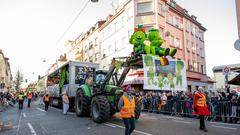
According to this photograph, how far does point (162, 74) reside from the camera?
10812 mm

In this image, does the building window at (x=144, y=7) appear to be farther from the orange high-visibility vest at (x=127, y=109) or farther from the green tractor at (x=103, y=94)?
the orange high-visibility vest at (x=127, y=109)

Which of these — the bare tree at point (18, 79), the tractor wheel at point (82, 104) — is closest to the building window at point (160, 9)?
the tractor wheel at point (82, 104)

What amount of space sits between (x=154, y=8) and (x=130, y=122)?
24.9 meters

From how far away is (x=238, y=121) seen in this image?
43.8 feet

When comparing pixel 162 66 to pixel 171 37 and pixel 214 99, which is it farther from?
pixel 171 37

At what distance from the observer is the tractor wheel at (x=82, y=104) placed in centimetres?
1368

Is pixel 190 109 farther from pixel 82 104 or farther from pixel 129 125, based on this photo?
pixel 129 125

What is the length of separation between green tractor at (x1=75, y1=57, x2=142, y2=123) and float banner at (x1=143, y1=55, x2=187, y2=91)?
1013 mm

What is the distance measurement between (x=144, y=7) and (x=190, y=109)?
1799 centimetres

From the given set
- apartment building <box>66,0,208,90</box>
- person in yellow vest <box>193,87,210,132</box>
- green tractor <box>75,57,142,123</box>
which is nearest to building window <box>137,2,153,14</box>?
apartment building <box>66,0,208,90</box>

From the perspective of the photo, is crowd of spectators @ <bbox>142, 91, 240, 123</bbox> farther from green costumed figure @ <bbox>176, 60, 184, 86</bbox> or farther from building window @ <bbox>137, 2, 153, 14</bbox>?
building window @ <bbox>137, 2, 153, 14</bbox>

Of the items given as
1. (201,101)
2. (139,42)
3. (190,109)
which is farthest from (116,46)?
(201,101)

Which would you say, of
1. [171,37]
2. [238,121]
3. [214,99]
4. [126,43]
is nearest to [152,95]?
[214,99]

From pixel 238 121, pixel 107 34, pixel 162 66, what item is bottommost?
pixel 238 121
